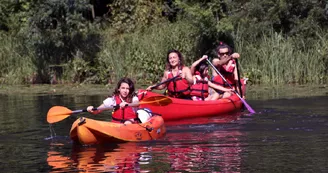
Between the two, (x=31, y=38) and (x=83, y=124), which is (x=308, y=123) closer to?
(x=83, y=124)

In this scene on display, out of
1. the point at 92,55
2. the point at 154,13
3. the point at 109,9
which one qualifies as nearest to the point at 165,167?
the point at 92,55

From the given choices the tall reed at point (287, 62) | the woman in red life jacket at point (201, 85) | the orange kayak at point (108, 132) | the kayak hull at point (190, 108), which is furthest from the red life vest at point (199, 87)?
the tall reed at point (287, 62)

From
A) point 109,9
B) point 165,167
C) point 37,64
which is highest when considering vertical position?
point 109,9

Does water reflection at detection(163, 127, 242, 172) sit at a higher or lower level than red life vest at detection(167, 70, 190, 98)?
lower

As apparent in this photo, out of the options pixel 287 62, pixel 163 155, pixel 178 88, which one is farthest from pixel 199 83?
pixel 287 62

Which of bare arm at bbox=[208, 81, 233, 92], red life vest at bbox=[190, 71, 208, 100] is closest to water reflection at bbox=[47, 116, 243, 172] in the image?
red life vest at bbox=[190, 71, 208, 100]

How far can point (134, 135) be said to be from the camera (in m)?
11.1

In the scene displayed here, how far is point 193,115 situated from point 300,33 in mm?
7491

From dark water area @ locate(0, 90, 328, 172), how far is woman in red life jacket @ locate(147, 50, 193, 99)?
845mm

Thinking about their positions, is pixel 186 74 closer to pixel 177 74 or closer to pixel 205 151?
pixel 177 74

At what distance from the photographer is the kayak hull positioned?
1395 centimetres

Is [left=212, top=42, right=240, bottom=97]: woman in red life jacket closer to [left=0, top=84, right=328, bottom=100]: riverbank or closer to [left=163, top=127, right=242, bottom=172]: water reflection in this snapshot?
[left=0, top=84, right=328, bottom=100]: riverbank

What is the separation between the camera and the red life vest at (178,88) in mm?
14736

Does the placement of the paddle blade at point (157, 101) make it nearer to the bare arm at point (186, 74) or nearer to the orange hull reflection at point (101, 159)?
the bare arm at point (186, 74)
